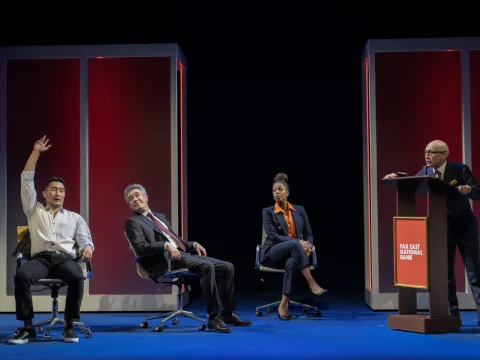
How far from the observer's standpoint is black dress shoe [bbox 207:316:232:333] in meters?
5.56

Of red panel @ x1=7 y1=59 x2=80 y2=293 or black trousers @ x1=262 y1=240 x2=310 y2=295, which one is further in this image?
red panel @ x1=7 y1=59 x2=80 y2=293

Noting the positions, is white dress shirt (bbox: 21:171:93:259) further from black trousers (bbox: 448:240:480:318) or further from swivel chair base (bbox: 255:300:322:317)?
black trousers (bbox: 448:240:480:318)

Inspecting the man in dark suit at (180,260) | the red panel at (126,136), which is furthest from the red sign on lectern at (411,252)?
the red panel at (126,136)

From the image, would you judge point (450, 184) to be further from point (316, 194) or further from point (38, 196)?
point (38, 196)

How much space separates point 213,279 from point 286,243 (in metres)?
1.03

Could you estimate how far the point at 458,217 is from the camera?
18.8 ft

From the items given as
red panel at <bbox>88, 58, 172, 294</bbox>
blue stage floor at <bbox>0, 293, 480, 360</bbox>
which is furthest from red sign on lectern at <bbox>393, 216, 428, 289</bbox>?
red panel at <bbox>88, 58, 172, 294</bbox>

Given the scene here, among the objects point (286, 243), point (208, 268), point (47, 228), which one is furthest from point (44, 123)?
point (286, 243)

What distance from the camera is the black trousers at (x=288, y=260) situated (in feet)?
20.9

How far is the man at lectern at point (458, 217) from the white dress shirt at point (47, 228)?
3002 millimetres

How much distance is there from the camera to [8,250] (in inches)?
274

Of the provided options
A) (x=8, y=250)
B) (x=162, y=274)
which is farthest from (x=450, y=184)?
(x=8, y=250)

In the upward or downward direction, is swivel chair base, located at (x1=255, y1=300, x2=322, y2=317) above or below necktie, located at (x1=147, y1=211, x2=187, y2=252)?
below

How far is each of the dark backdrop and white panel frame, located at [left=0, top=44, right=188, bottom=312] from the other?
1.07m
